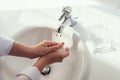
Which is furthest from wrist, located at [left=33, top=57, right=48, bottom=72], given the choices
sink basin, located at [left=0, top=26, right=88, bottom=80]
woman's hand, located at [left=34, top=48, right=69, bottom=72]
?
sink basin, located at [left=0, top=26, right=88, bottom=80]

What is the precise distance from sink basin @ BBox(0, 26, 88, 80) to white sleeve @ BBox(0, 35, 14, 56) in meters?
0.08

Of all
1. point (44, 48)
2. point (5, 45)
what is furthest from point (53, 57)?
point (5, 45)

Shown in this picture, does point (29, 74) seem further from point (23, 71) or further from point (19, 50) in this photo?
point (19, 50)

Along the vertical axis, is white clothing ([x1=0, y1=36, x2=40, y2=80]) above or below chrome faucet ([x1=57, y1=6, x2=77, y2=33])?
below

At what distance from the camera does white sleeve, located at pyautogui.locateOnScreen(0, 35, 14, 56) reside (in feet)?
2.45

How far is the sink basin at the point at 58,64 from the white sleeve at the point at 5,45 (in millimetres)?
82

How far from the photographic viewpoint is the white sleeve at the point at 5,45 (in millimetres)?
746

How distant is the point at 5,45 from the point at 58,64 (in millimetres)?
238

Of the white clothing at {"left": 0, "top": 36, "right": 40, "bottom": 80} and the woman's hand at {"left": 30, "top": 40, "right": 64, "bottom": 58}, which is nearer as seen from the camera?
→ the white clothing at {"left": 0, "top": 36, "right": 40, "bottom": 80}

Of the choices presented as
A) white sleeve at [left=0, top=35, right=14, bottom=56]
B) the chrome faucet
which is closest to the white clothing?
white sleeve at [left=0, top=35, right=14, bottom=56]

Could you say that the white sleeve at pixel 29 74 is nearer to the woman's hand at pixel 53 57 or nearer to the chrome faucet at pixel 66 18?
the woman's hand at pixel 53 57

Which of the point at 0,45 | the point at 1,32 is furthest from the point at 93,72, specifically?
the point at 1,32

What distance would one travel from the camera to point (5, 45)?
2.46 ft

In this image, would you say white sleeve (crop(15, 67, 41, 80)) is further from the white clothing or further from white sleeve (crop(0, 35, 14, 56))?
white sleeve (crop(0, 35, 14, 56))
